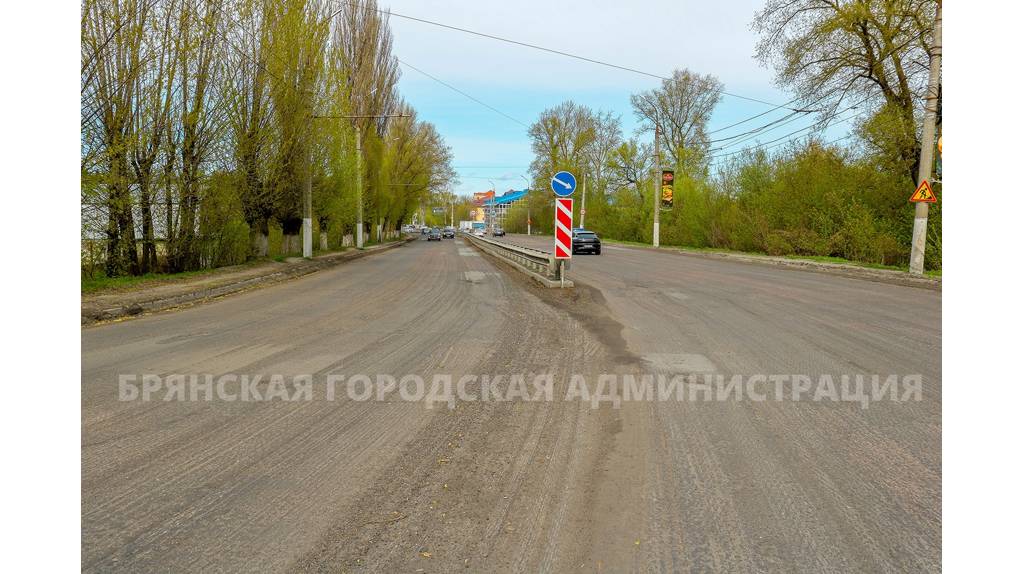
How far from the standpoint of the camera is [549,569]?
2.57 metres

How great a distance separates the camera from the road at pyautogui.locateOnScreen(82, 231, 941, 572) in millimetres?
2713

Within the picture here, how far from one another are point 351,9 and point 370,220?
56.3ft

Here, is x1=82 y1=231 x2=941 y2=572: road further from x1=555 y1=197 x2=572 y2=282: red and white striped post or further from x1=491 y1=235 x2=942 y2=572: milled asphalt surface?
x1=555 y1=197 x2=572 y2=282: red and white striped post

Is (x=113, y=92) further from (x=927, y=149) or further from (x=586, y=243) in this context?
(x=586, y=243)

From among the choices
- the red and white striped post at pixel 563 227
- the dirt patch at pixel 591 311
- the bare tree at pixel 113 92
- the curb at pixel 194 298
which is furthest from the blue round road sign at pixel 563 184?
the bare tree at pixel 113 92

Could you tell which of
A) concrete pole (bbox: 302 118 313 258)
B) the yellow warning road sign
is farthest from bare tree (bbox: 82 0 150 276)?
the yellow warning road sign

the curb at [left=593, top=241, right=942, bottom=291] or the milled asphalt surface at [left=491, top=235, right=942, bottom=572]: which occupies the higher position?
the curb at [left=593, top=241, right=942, bottom=291]

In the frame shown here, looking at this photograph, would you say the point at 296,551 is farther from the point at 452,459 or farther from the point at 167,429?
the point at 167,429

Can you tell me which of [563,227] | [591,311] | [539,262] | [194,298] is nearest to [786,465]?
[591,311]

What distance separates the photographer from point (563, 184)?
13.3 m

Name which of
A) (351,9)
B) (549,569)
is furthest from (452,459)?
(351,9)

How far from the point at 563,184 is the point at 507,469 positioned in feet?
33.9

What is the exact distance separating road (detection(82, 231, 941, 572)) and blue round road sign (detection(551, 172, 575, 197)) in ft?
20.5

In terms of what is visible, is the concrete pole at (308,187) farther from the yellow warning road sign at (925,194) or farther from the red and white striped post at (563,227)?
the yellow warning road sign at (925,194)
